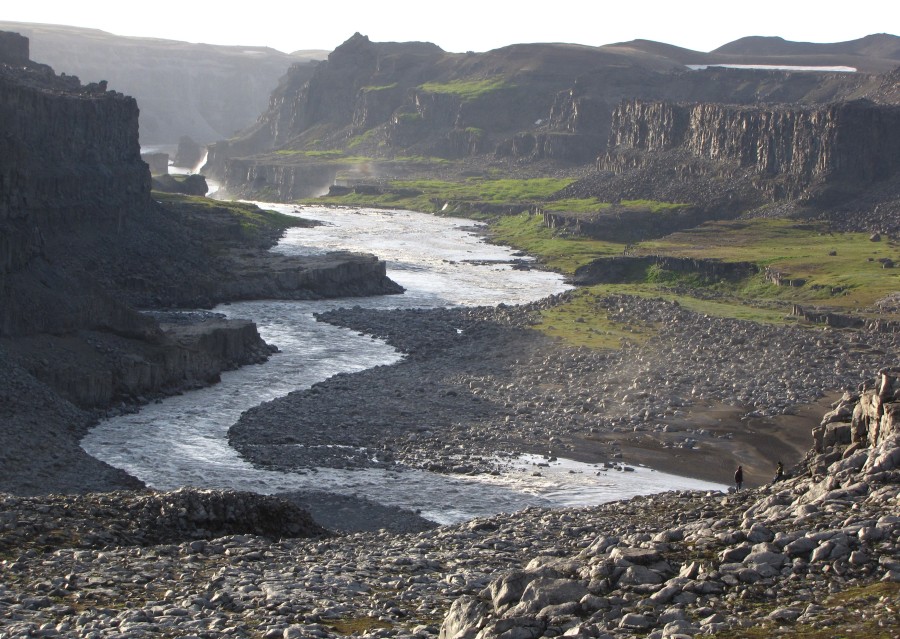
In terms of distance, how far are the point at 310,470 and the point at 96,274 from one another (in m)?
46.1

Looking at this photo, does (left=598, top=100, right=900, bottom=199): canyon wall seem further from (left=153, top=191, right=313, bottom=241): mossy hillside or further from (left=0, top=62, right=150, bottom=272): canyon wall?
(left=0, top=62, right=150, bottom=272): canyon wall

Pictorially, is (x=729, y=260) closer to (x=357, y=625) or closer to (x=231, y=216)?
(x=231, y=216)

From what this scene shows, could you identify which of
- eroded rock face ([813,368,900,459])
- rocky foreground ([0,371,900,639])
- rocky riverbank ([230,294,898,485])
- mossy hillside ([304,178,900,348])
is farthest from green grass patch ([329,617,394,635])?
mossy hillside ([304,178,900,348])

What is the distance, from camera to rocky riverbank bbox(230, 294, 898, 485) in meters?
60.6

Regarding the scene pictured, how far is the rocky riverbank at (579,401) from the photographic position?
199 feet

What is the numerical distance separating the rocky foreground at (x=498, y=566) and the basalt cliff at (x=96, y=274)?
13959 millimetres

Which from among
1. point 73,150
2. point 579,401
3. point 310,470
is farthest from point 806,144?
point 310,470

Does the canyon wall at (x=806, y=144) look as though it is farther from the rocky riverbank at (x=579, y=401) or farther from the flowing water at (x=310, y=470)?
the rocky riverbank at (x=579, y=401)

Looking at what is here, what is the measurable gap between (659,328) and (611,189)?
3875 inches

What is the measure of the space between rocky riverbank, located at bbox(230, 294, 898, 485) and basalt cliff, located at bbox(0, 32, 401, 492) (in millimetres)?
8202

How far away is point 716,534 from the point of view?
2894 centimetres

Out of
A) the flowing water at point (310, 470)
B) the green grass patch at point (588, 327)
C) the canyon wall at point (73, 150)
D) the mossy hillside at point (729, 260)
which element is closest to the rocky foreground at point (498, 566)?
the flowing water at point (310, 470)

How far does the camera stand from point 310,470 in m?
56.4

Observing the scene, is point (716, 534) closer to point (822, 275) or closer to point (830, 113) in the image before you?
point (822, 275)
